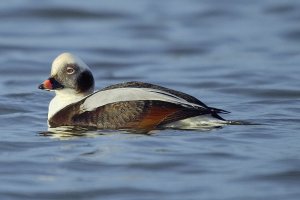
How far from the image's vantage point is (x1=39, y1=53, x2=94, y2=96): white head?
486 inches

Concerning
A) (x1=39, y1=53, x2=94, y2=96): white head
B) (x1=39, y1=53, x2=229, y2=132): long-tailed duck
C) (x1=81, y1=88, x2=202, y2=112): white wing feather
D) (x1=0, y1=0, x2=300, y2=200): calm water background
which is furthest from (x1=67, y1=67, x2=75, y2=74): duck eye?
(x1=0, y1=0, x2=300, y2=200): calm water background

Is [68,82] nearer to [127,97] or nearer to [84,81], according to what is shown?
[84,81]

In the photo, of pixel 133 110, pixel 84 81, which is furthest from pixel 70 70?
pixel 133 110

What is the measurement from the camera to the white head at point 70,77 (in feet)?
40.5

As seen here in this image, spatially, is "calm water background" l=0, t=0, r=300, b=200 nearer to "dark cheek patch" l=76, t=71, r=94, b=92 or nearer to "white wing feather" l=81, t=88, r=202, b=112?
"white wing feather" l=81, t=88, r=202, b=112

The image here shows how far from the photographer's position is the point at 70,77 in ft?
40.7

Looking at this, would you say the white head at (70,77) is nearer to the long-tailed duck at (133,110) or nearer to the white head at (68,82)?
the white head at (68,82)

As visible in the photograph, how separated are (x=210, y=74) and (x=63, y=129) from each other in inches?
211

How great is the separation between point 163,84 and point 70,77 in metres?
3.92

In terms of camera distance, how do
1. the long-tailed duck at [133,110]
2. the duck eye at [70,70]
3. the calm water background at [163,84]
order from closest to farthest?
the calm water background at [163,84] → the long-tailed duck at [133,110] → the duck eye at [70,70]

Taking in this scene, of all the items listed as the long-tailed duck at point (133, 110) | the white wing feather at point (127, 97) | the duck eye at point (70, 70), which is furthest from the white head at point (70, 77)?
the white wing feather at point (127, 97)

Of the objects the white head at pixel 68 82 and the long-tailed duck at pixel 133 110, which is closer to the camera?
the long-tailed duck at pixel 133 110

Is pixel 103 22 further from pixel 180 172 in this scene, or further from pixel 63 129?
pixel 180 172

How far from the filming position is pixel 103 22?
21.8 metres
